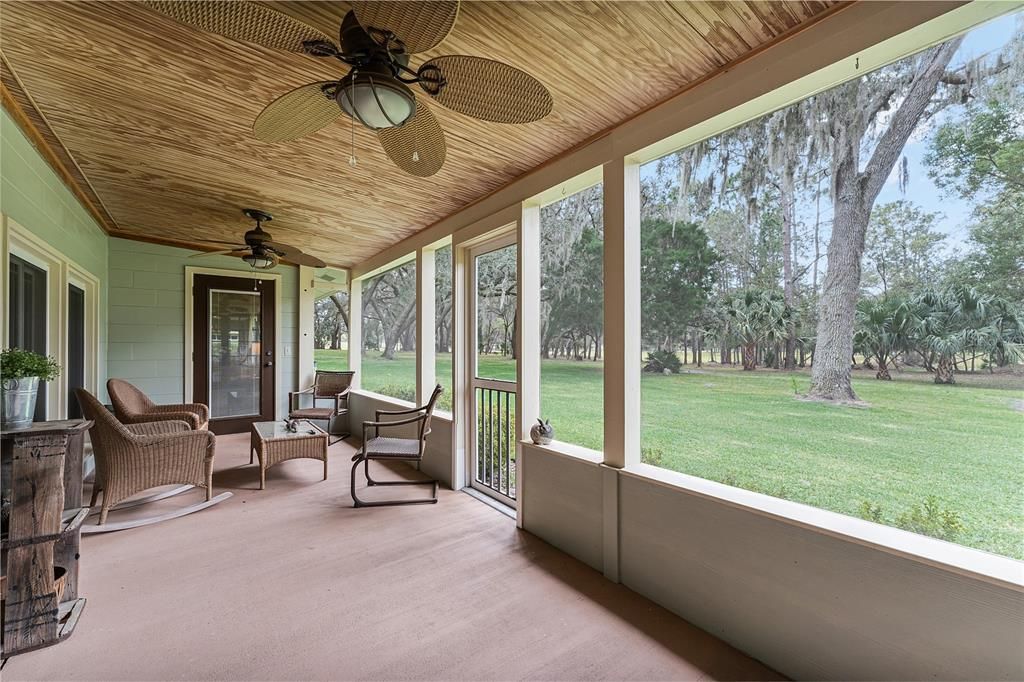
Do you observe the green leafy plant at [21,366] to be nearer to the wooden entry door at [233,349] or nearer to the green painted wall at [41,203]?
the green painted wall at [41,203]

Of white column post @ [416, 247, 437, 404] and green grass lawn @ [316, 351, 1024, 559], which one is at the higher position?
white column post @ [416, 247, 437, 404]

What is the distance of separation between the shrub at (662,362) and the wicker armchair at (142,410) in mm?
3874

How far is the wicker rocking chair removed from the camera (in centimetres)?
289

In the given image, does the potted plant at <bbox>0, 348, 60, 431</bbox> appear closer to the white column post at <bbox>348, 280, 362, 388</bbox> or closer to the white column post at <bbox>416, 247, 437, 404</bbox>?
the white column post at <bbox>416, 247, 437, 404</bbox>

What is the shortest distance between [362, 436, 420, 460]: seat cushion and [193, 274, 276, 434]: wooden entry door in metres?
3.17

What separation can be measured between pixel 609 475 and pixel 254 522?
244 cm

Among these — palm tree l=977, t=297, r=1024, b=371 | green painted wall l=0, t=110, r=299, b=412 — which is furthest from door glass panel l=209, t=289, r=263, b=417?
palm tree l=977, t=297, r=1024, b=371

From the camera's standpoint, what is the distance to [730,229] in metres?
2.40

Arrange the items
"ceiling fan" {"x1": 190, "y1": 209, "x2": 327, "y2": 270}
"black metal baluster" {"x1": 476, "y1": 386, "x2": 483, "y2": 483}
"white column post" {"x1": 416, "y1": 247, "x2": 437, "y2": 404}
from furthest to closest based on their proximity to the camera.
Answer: "white column post" {"x1": 416, "y1": 247, "x2": 437, "y2": 404}
"ceiling fan" {"x1": 190, "y1": 209, "x2": 327, "y2": 270}
"black metal baluster" {"x1": 476, "y1": 386, "x2": 483, "y2": 483}

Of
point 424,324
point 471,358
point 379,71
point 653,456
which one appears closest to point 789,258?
point 653,456

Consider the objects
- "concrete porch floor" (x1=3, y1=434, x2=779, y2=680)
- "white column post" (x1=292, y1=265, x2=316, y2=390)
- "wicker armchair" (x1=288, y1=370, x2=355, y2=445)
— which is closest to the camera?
"concrete porch floor" (x1=3, y1=434, x2=779, y2=680)

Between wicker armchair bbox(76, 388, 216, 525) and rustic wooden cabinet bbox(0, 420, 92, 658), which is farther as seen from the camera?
wicker armchair bbox(76, 388, 216, 525)

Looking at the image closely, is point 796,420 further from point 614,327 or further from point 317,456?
point 317,456

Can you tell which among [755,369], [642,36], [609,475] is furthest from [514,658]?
[642,36]
